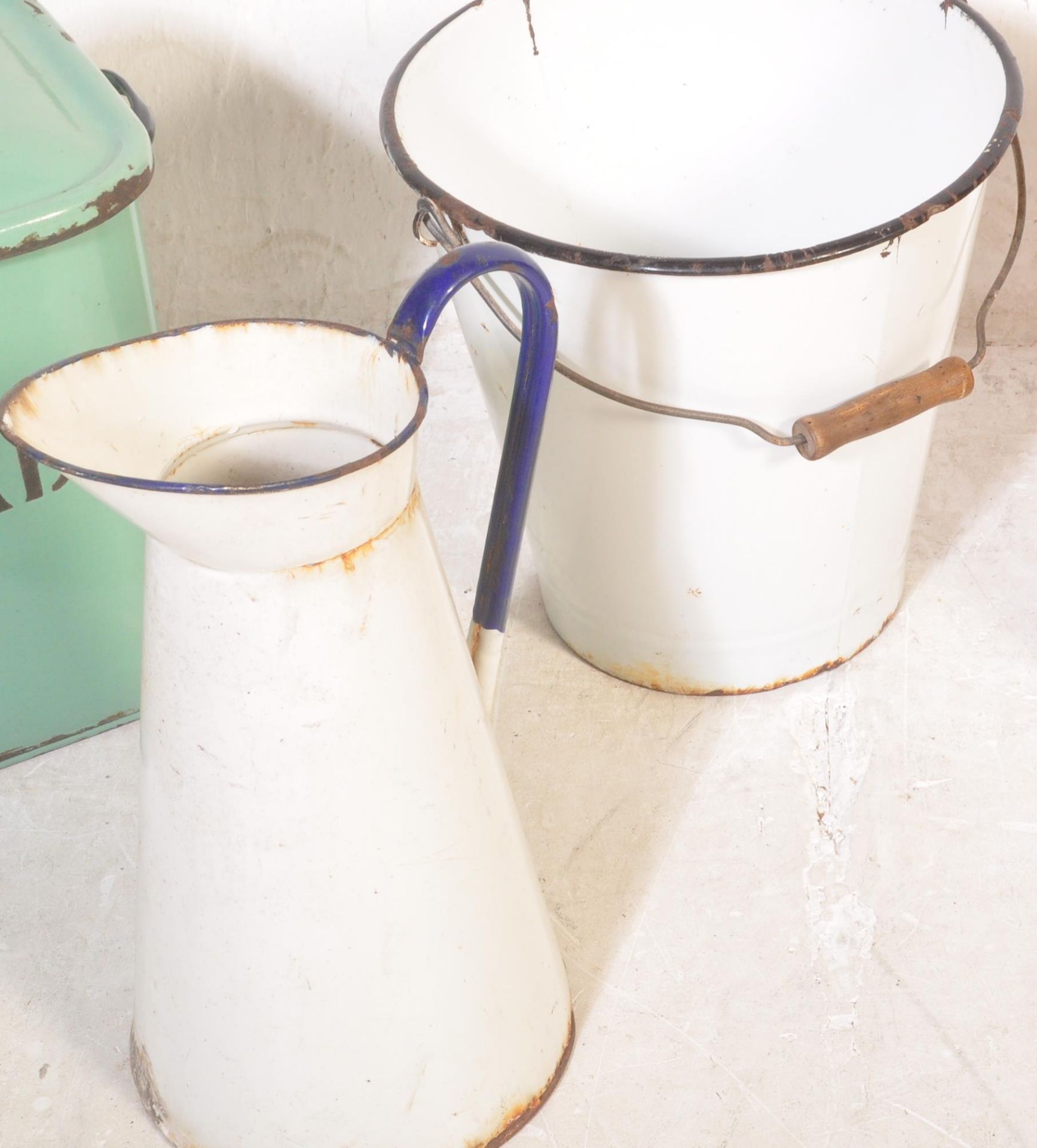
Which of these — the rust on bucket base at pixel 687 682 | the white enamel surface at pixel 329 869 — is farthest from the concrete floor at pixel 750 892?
the white enamel surface at pixel 329 869

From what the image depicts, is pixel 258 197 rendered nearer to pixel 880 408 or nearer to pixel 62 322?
pixel 62 322

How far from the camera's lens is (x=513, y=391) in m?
0.79

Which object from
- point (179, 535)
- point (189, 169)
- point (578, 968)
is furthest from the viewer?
point (189, 169)

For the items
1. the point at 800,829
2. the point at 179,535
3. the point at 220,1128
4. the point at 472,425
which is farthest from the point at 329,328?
the point at 472,425

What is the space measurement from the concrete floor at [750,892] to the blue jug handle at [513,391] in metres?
0.30

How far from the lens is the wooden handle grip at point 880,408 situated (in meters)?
0.95

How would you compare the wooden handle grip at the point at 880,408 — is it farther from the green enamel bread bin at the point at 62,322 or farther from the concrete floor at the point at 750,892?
the green enamel bread bin at the point at 62,322

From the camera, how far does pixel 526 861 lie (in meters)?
0.85

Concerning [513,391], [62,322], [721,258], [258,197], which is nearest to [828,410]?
[721,258]

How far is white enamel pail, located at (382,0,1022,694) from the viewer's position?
92cm

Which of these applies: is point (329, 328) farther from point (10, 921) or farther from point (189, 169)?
point (189, 169)

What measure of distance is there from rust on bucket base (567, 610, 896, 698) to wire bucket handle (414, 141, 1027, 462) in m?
0.29

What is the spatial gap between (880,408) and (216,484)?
0.52 m

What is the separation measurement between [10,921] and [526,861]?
478 mm
